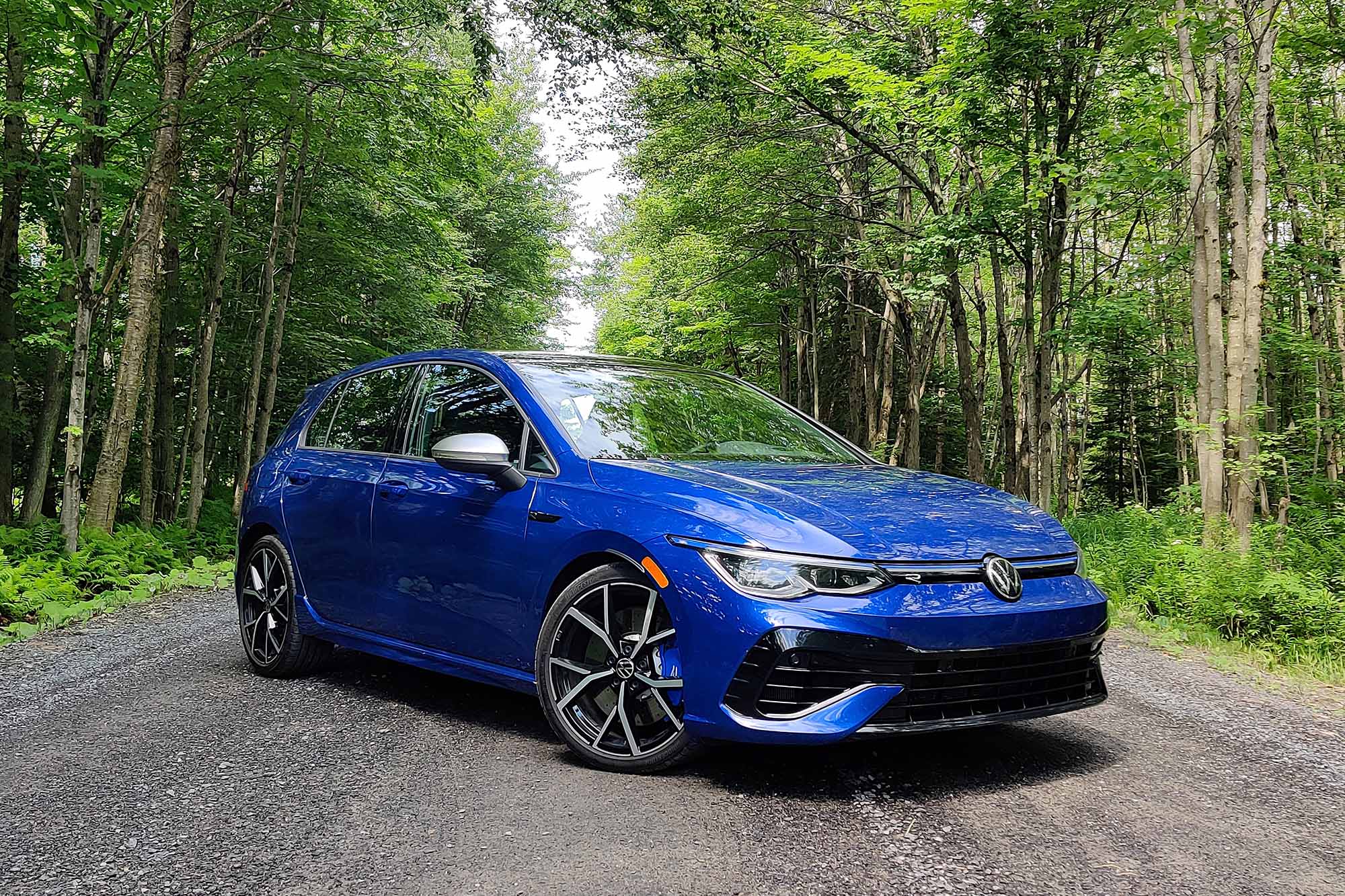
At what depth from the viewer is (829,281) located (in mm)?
26672

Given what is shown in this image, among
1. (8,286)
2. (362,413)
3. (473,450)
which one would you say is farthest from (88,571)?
(473,450)

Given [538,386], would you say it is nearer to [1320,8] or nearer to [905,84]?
[905,84]

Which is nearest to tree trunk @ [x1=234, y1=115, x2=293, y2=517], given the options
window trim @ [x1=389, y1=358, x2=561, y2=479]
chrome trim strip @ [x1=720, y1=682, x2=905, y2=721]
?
window trim @ [x1=389, y1=358, x2=561, y2=479]

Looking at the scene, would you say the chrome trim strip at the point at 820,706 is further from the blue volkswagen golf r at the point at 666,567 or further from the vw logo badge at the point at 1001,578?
the vw logo badge at the point at 1001,578

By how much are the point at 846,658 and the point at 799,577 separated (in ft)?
0.98

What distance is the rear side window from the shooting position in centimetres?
526

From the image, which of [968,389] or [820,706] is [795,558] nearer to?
[820,706]

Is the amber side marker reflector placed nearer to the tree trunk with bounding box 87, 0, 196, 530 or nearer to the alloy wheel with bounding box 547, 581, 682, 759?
the alloy wheel with bounding box 547, 581, 682, 759

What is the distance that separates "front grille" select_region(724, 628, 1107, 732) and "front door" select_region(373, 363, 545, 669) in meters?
1.15

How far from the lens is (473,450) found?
13.5ft

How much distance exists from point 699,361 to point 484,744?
3059 cm

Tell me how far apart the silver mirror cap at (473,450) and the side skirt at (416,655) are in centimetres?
86

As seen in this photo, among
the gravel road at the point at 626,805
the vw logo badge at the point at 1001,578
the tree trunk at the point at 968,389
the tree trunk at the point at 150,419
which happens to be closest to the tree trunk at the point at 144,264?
the tree trunk at the point at 150,419

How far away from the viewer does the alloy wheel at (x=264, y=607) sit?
5512 mm
